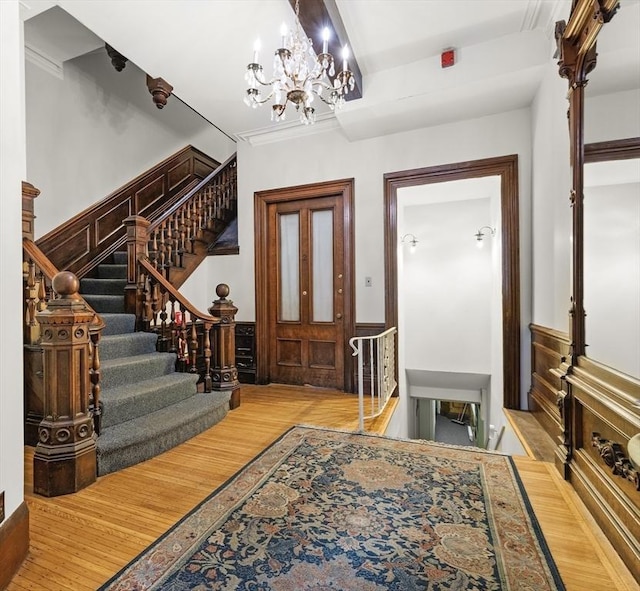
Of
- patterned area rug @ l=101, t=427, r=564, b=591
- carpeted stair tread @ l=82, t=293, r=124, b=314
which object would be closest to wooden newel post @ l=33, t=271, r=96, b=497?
patterned area rug @ l=101, t=427, r=564, b=591

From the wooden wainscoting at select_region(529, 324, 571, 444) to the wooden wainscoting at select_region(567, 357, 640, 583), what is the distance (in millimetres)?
380

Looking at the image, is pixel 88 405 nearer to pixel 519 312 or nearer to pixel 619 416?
pixel 619 416

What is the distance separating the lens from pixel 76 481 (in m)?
1.97

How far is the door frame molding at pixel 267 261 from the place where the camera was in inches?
159

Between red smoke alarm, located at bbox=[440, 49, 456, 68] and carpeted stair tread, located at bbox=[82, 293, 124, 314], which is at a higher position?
red smoke alarm, located at bbox=[440, 49, 456, 68]

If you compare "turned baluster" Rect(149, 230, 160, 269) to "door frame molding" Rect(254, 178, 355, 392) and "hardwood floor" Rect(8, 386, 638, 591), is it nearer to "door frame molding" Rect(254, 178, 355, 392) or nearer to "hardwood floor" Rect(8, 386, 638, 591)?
"door frame molding" Rect(254, 178, 355, 392)

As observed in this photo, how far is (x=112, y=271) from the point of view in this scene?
170 inches

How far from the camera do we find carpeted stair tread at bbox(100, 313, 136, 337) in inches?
129

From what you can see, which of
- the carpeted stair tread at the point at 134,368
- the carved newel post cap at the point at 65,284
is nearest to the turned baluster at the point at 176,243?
the carpeted stair tread at the point at 134,368

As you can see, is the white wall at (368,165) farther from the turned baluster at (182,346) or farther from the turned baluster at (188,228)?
the turned baluster at (182,346)

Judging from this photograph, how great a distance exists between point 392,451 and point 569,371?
122 cm

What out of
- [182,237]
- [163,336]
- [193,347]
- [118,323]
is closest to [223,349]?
[193,347]

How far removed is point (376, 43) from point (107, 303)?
3.61 metres

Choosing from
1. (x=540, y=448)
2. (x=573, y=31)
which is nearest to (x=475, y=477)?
(x=540, y=448)
